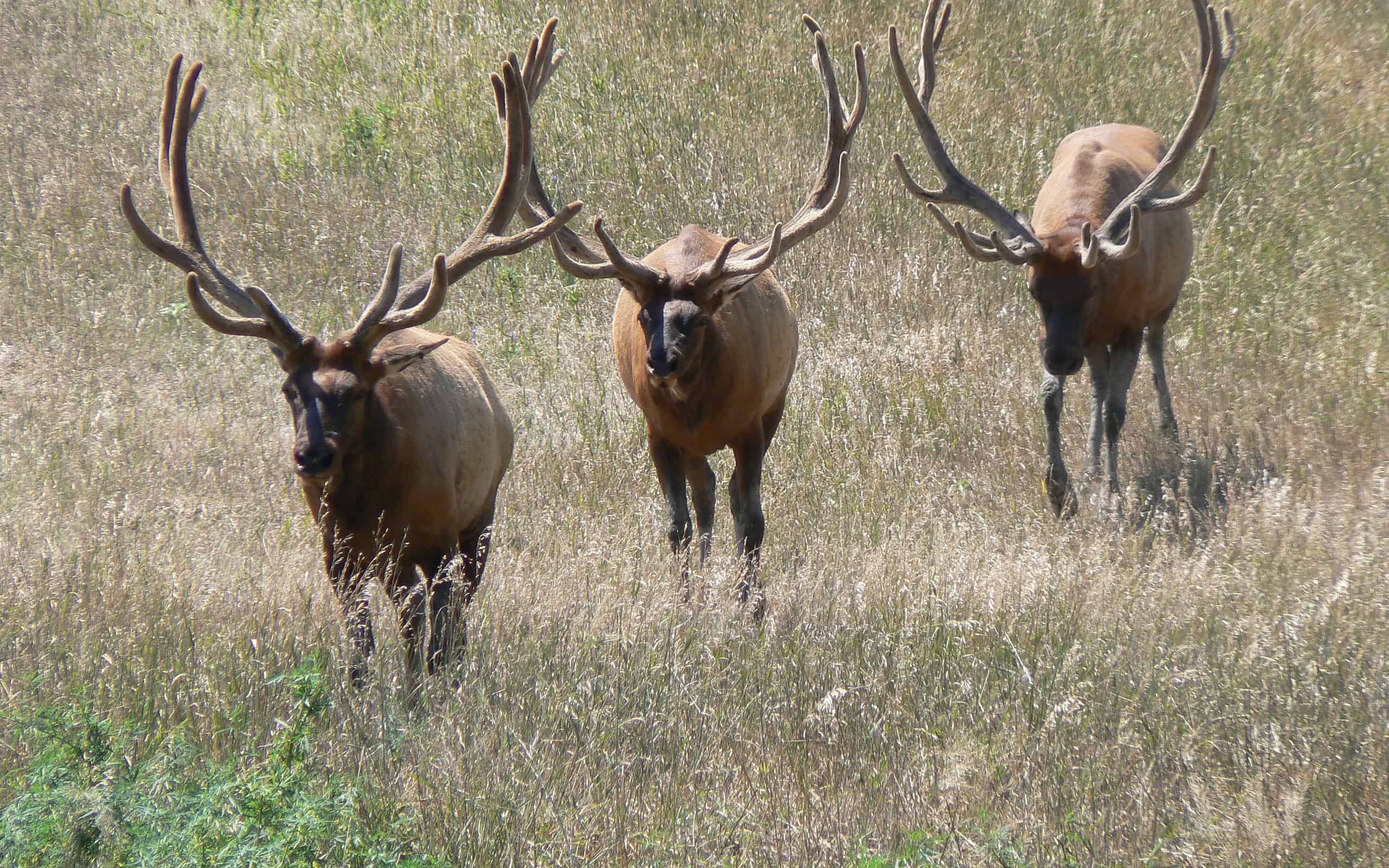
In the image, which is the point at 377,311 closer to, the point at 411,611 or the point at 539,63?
the point at 411,611

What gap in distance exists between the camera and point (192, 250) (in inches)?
231

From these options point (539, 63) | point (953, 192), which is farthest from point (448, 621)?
point (953, 192)

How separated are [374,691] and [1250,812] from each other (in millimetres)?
3237

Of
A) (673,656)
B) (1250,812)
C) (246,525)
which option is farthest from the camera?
(246,525)

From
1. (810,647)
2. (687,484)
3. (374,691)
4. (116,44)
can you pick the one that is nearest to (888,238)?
(687,484)

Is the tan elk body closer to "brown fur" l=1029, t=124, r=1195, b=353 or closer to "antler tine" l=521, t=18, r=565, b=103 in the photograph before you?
"antler tine" l=521, t=18, r=565, b=103

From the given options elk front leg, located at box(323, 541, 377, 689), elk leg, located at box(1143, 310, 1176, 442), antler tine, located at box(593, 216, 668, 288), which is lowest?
elk leg, located at box(1143, 310, 1176, 442)

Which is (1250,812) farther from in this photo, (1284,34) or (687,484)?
(1284,34)

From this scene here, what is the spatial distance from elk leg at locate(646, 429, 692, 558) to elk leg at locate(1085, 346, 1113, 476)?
9.49 ft

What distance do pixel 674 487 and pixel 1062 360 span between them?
2466 millimetres

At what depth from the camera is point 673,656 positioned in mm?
5789

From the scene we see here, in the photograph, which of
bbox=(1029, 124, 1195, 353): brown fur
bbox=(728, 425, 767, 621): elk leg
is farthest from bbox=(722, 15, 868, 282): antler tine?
bbox=(1029, 124, 1195, 353): brown fur

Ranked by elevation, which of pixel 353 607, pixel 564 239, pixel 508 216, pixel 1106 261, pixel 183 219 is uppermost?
pixel 183 219

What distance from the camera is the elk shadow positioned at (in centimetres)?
789
